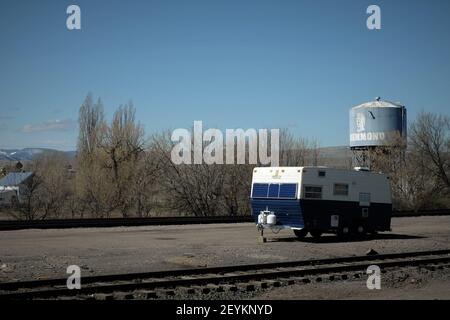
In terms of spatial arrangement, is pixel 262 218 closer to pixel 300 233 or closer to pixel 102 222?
pixel 300 233

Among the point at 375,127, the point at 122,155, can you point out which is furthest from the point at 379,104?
the point at 122,155

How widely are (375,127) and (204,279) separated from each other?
4815cm

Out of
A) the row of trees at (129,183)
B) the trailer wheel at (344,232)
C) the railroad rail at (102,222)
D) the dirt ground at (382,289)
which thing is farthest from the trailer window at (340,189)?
the row of trees at (129,183)

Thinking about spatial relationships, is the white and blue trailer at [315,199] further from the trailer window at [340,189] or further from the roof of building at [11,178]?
the roof of building at [11,178]

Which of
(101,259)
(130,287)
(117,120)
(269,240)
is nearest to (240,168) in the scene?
(117,120)

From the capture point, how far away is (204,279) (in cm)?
1380

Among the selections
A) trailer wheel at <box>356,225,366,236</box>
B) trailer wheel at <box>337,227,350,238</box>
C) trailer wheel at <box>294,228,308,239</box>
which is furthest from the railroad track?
trailer wheel at <box>356,225,366,236</box>

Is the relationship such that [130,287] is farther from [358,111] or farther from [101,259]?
[358,111]

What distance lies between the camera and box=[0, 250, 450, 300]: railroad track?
39.7 ft

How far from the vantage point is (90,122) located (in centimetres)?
5262

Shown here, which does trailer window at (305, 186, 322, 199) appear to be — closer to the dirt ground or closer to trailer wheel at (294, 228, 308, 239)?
trailer wheel at (294, 228, 308, 239)

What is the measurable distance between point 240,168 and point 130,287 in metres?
38.3

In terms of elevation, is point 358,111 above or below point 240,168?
above

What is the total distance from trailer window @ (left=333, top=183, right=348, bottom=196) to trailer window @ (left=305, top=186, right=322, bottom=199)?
879 mm
